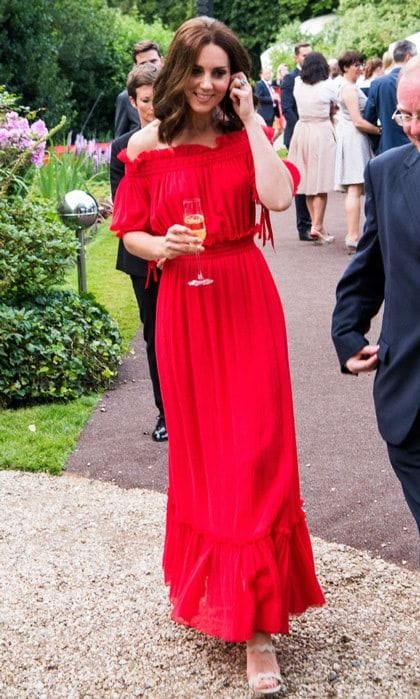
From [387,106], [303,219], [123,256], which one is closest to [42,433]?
[123,256]

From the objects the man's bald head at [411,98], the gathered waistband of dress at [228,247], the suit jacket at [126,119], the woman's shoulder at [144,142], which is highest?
the man's bald head at [411,98]

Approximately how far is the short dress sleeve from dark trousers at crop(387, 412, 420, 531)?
130 cm

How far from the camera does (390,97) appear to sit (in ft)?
37.4

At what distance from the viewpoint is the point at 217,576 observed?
398 centimetres

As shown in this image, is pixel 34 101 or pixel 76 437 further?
pixel 34 101

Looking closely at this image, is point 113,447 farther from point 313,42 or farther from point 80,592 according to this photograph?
point 313,42

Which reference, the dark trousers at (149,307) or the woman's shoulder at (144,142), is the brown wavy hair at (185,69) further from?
the dark trousers at (149,307)

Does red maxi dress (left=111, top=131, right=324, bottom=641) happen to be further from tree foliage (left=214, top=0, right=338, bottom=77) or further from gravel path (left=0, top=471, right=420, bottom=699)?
tree foliage (left=214, top=0, right=338, bottom=77)

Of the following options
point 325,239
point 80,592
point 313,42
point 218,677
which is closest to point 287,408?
point 218,677

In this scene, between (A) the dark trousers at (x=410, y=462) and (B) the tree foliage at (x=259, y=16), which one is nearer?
(A) the dark trousers at (x=410, y=462)

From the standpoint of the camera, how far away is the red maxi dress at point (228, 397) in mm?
3898

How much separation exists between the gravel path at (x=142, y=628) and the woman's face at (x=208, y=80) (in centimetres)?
198

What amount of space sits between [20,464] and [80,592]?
6.10 ft

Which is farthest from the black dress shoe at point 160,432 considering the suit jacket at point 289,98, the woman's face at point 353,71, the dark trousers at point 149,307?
the suit jacket at point 289,98
